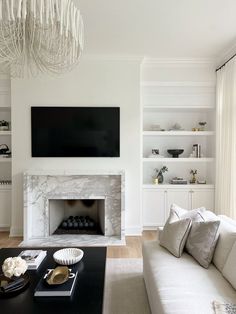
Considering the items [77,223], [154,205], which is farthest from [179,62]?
[77,223]

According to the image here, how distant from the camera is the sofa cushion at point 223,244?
81.9 inches

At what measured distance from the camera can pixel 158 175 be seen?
4840 millimetres

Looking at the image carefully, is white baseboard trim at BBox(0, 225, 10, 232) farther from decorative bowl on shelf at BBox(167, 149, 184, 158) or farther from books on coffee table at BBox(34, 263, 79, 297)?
decorative bowl on shelf at BBox(167, 149, 184, 158)

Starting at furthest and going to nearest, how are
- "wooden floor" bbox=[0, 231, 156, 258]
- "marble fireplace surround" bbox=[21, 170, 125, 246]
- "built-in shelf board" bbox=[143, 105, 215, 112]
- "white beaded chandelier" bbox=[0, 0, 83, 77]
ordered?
"built-in shelf board" bbox=[143, 105, 215, 112] → "marble fireplace surround" bbox=[21, 170, 125, 246] → "wooden floor" bbox=[0, 231, 156, 258] → "white beaded chandelier" bbox=[0, 0, 83, 77]

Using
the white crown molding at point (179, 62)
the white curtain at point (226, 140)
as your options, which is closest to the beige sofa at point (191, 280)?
the white curtain at point (226, 140)

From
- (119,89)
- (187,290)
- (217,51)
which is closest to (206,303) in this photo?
(187,290)

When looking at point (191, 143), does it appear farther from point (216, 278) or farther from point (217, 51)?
point (216, 278)

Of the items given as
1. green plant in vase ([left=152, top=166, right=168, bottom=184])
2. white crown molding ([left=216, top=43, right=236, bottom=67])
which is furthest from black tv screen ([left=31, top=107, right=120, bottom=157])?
white crown molding ([left=216, top=43, right=236, bottom=67])

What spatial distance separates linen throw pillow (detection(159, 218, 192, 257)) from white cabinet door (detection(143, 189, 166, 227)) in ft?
6.69

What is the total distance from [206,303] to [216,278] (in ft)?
1.27

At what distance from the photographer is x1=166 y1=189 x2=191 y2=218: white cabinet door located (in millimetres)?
4578

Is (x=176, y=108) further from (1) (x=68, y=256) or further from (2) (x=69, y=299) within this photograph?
(2) (x=69, y=299)

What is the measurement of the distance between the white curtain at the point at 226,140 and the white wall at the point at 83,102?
1.38m

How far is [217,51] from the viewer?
418 cm
